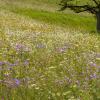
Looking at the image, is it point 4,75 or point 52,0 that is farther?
point 52,0

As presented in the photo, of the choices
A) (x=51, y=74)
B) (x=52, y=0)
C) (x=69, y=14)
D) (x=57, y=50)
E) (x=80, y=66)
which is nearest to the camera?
(x=51, y=74)

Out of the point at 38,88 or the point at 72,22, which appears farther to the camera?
the point at 72,22

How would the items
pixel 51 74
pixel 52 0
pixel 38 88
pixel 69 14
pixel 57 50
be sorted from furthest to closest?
1. pixel 52 0
2. pixel 69 14
3. pixel 57 50
4. pixel 51 74
5. pixel 38 88

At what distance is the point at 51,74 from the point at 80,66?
1.34 m

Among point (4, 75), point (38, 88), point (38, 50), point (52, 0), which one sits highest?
point (38, 88)

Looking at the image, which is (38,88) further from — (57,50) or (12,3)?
(12,3)

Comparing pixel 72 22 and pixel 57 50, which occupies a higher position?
pixel 57 50

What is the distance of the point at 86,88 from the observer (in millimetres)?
5223

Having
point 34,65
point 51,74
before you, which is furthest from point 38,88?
point 34,65

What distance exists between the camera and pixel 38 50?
29.5 feet

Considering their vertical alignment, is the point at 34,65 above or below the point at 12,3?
above

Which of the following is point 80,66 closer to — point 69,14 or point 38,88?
point 38,88

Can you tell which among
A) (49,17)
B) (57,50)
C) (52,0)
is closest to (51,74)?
(57,50)

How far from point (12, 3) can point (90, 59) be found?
42.3 meters
